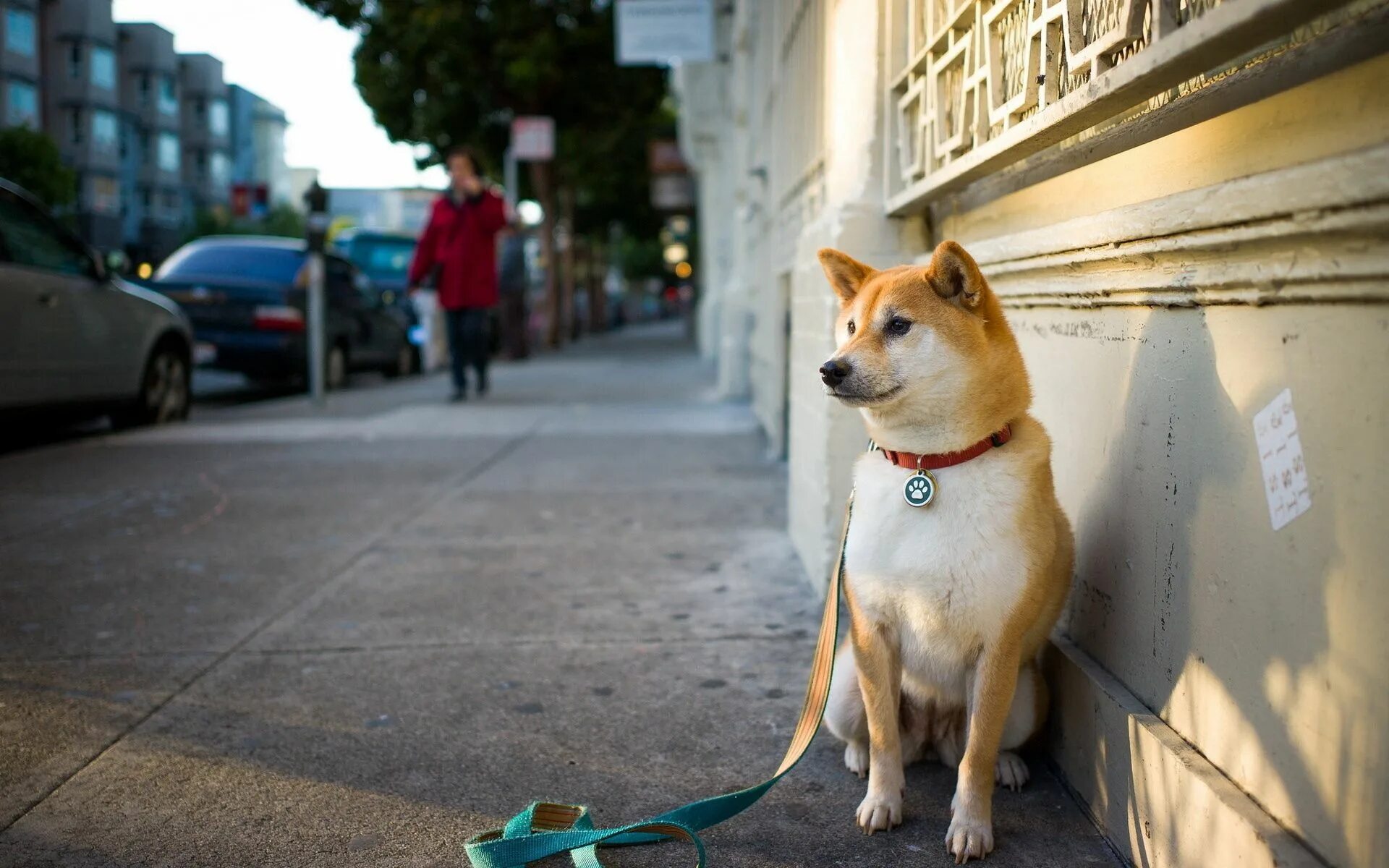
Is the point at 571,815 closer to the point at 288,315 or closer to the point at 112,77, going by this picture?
the point at 288,315

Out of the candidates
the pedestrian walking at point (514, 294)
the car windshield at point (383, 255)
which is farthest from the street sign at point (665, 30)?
the car windshield at point (383, 255)

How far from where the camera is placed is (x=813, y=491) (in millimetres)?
4379

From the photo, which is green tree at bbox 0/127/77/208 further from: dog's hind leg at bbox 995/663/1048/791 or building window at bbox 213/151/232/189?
dog's hind leg at bbox 995/663/1048/791

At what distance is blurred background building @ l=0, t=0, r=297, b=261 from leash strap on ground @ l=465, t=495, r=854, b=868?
31.3ft

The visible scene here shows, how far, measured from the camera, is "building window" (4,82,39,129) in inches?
669

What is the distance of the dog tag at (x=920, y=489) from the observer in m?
2.37

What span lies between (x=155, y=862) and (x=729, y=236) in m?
Answer: 15.6

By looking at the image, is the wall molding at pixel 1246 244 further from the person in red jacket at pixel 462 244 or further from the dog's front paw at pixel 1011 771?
the person in red jacket at pixel 462 244

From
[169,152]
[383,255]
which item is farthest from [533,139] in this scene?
[169,152]

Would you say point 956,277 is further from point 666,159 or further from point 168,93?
point 666,159

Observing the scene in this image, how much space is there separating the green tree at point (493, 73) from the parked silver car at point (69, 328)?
1440 cm

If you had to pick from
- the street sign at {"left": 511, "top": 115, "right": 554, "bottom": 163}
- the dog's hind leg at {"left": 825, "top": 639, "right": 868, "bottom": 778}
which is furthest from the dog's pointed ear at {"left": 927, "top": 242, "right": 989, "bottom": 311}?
the street sign at {"left": 511, "top": 115, "right": 554, "bottom": 163}

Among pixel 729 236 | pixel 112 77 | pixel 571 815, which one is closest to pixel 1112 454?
pixel 571 815

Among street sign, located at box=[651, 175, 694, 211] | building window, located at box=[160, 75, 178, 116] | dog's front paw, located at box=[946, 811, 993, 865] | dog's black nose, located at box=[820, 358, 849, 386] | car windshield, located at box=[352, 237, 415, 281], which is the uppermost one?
street sign, located at box=[651, 175, 694, 211]
